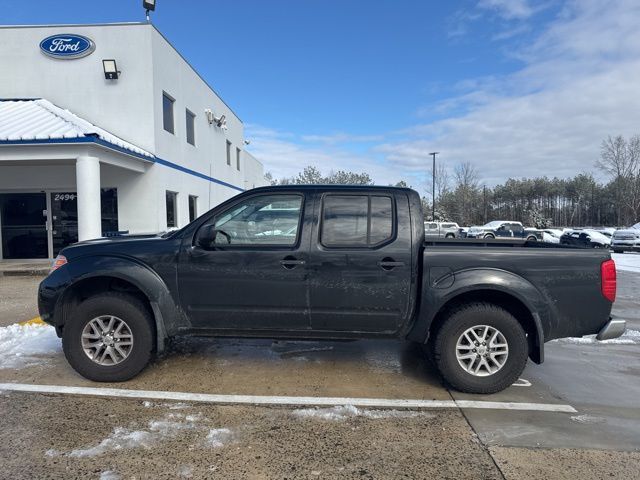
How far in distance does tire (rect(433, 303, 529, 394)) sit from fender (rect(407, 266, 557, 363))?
0.17 metres

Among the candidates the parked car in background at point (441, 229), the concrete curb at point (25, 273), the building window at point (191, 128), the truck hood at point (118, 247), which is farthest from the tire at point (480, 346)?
the parked car in background at point (441, 229)

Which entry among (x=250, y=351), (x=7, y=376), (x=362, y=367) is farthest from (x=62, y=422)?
(x=362, y=367)

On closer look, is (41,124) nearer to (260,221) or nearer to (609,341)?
(260,221)

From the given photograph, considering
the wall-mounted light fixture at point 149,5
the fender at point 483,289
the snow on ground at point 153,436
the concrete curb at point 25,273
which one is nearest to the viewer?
the snow on ground at point 153,436

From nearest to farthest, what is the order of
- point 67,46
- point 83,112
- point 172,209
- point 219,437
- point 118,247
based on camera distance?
point 219,437 < point 118,247 < point 67,46 < point 83,112 < point 172,209

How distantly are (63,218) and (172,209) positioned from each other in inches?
138

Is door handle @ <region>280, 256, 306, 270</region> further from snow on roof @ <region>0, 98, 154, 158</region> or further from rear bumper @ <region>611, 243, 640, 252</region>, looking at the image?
rear bumper @ <region>611, 243, 640, 252</region>

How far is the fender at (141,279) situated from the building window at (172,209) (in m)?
11.9

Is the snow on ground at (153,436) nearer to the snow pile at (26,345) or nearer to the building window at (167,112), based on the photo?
the snow pile at (26,345)

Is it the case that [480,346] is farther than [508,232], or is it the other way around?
[508,232]

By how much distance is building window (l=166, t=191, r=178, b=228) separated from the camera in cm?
1578

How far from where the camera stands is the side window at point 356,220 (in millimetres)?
4152

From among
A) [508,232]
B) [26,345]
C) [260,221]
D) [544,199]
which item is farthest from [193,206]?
[544,199]

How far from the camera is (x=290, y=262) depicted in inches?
161
